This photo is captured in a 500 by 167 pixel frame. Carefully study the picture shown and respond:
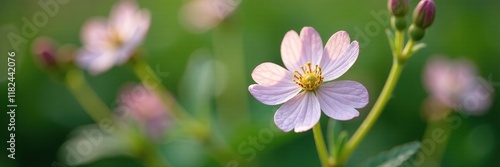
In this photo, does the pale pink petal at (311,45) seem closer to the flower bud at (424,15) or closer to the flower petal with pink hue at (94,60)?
the flower bud at (424,15)

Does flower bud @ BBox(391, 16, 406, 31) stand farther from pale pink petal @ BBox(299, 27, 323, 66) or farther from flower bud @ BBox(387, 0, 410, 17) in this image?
pale pink petal @ BBox(299, 27, 323, 66)

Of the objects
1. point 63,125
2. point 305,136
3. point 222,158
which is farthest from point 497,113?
point 63,125

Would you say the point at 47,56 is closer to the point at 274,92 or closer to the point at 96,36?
the point at 96,36

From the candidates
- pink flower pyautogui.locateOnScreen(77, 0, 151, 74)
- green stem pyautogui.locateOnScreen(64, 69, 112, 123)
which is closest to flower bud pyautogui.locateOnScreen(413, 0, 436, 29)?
pink flower pyautogui.locateOnScreen(77, 0, 151, 74)

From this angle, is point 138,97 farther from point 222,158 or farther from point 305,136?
point 305,136

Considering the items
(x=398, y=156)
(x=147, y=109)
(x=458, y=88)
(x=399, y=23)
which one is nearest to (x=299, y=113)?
(x=398, y=156)

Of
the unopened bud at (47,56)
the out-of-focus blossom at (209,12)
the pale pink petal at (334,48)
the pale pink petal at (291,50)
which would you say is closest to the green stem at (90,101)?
the unopened bud at (47,56)

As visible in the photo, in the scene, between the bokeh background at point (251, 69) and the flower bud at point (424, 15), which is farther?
the bokeh background at point (251, 69)
